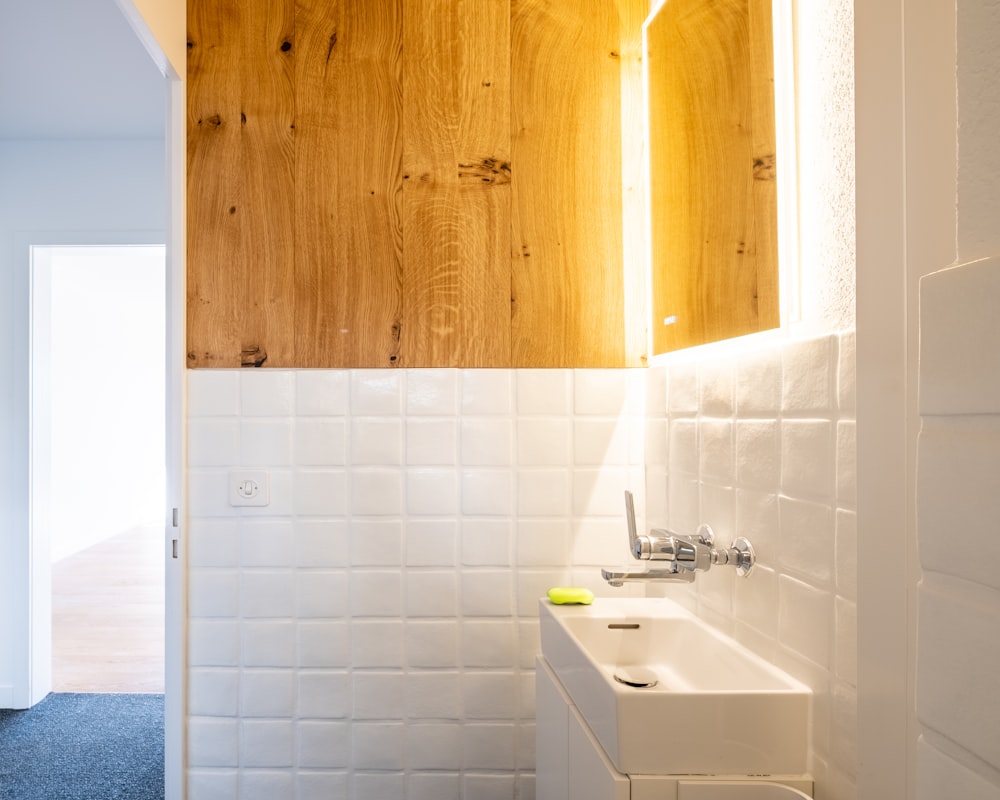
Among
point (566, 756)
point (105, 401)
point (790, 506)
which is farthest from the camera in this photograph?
point (105, 401)

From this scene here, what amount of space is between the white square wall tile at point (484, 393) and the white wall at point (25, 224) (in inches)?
84.7

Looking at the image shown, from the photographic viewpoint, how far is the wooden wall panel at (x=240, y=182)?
76.5 inches

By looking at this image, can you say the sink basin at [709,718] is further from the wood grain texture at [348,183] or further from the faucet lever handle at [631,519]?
the wood grain texture at [348,183]

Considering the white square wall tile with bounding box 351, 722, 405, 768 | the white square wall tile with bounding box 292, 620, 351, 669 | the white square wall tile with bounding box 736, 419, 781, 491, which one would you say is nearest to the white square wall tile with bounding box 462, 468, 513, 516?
the white square wall tile with bounding box 292, 620, 351, 669

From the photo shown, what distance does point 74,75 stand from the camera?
2.78 metres

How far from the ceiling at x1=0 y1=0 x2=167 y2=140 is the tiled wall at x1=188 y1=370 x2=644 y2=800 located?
56.4 inches

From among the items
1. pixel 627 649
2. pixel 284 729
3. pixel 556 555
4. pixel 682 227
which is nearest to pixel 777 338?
pixel 682 227

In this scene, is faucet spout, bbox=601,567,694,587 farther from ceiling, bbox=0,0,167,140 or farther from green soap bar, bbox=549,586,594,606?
ceiling, bbox=0,0,167,140

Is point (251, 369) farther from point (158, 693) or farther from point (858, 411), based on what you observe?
point (158, 693)

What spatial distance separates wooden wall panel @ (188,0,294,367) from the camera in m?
1.94

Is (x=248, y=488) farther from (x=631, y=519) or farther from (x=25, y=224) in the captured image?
(x=25, y=224)

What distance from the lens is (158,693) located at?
10.0 ft

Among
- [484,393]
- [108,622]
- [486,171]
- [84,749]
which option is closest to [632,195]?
[486,171]

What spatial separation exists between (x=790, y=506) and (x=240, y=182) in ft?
5.21
